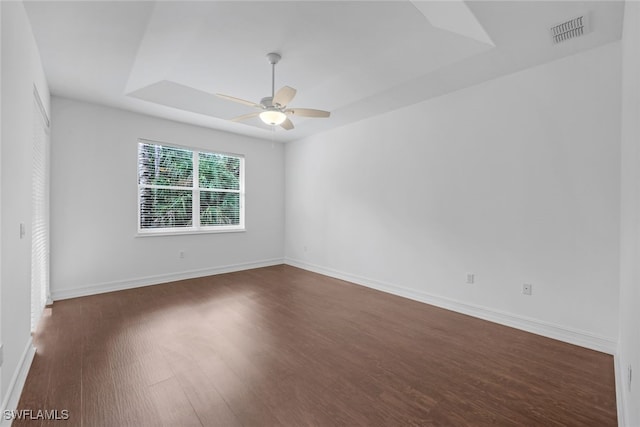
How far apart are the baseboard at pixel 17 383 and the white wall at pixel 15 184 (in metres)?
0.02

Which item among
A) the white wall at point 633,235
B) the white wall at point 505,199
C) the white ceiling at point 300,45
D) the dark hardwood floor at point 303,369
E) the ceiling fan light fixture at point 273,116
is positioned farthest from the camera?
the ceiling fan light fixture at point 273,116

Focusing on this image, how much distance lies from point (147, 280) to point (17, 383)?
2.78m

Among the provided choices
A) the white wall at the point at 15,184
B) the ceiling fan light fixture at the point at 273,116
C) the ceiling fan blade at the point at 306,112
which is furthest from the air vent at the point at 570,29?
the white wall at the point at 15,184

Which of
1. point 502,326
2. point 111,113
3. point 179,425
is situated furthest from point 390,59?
point 111,113

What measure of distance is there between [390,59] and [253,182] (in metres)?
3.76

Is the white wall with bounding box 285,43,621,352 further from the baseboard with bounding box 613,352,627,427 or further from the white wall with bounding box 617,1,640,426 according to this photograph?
the white wall with bounding box 617,1,640,426

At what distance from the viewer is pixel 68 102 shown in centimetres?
389

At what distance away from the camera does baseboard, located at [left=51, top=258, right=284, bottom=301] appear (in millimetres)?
3898

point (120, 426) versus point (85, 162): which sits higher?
point (85, 162)

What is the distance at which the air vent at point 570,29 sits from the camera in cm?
222

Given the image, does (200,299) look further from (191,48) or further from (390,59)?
(390,59)

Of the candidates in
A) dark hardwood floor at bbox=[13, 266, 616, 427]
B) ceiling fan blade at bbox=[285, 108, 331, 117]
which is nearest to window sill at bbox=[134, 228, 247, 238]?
dark hardwood floor at bbox=[13, 266, 616, 427]

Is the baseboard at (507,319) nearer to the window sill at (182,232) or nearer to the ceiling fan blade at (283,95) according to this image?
the window sill at (182,232)

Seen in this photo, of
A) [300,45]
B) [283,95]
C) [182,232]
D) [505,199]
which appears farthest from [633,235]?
[182,232]
